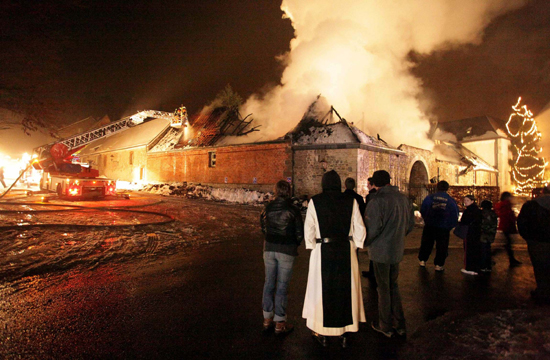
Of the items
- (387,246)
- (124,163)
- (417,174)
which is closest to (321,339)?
(387,246)

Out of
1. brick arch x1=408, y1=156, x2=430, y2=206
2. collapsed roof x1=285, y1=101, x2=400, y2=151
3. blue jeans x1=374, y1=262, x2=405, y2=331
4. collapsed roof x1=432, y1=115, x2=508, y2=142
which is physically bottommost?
blue jeans x1=374, y1=262, x2=405, y2=331

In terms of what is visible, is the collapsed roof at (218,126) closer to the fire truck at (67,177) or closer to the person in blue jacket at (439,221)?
the fire truck at (67,177)

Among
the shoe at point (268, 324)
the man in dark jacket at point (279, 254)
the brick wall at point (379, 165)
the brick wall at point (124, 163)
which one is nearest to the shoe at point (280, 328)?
the man in dark jacket at point (279, 254)

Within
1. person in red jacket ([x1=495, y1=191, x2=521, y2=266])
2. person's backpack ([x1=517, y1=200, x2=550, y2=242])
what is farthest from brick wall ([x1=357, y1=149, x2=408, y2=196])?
person's backpack ([x1=517, y1=200, x2=550, y2=242])

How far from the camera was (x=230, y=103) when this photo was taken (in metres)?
30.4

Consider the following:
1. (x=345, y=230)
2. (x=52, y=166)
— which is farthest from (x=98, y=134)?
(x=345, y=230)

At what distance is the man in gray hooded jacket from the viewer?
10.8ft

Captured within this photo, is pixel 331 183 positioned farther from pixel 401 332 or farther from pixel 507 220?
pixel 507 220

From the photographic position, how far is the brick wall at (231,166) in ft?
59.5

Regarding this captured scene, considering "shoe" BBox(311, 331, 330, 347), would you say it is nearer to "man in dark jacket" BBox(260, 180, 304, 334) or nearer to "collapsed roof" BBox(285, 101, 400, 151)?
"man in dark jacket" BBox(260, 180, 304, 334)

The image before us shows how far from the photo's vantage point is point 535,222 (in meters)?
4.35

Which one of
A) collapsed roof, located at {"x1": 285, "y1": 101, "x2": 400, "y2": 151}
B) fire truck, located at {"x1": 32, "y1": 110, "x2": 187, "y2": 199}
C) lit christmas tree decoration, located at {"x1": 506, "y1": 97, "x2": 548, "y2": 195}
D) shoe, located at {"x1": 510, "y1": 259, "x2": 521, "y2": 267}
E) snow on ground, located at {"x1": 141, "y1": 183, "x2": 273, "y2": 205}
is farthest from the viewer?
lit christmas tree decoration, located at {"x1": 506, "y1": 97, "x2": 548, "y2": 195}

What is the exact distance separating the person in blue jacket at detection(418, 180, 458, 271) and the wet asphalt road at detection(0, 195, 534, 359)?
1.35 ft

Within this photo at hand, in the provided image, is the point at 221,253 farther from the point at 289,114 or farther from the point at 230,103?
the point at 230,103
